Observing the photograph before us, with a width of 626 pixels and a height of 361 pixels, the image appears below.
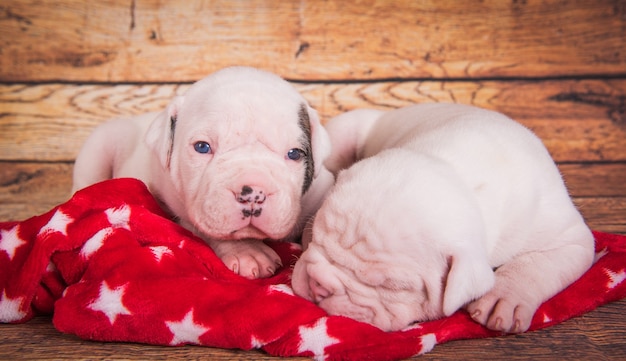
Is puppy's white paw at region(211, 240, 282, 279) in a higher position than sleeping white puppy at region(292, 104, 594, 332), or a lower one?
lower

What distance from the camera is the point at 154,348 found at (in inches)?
76.3

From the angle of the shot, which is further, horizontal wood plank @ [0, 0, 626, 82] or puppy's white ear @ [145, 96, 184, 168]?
horizontal wood plank @ [0, 0, 626, 82]

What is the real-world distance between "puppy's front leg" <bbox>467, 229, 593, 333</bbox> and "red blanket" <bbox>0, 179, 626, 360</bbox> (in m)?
0.04

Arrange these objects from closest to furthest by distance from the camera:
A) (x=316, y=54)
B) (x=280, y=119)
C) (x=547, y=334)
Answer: (x=547, y=334) < (x=280, y=119) < (x=316, y=54)

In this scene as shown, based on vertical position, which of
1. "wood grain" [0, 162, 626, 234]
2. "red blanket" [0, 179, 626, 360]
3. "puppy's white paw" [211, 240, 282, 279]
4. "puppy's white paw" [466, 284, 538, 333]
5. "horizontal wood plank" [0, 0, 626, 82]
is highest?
"horizontal wood plank" [0, 0, 626, 82]

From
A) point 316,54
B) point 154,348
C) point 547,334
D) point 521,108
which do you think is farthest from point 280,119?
point 521,108

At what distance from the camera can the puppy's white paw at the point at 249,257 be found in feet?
8.07

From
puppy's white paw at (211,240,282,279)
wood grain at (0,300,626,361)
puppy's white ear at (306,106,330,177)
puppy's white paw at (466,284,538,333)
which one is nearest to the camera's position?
wood grain at (0,300,626,361)

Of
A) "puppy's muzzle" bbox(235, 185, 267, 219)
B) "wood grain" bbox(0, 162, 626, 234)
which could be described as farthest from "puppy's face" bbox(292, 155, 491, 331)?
"wood grain" bbox(0, 162, 626, 234)

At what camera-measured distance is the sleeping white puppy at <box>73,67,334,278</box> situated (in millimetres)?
2334

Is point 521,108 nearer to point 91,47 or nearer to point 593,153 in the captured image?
point 593,153

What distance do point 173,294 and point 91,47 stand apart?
125 inches

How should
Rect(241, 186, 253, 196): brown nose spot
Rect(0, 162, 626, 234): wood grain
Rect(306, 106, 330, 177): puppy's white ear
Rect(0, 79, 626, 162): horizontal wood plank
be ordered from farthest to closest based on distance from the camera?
Rect(0, 79, 626, 162): horizontal wood plank < Rect(0, 162, 626, 234): wood grain < Rect(306, 106, 330, 177): puppy's white ear < Rect(241, 186, 253, 196): brown nose spot

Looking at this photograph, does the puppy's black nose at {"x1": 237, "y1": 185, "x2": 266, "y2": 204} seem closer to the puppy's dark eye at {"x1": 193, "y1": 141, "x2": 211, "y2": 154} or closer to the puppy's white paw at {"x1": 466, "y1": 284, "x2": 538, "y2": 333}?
the puppy's dark eye at {"x1": 193, "y1": 141, "x2": 211, "y2": 154}
